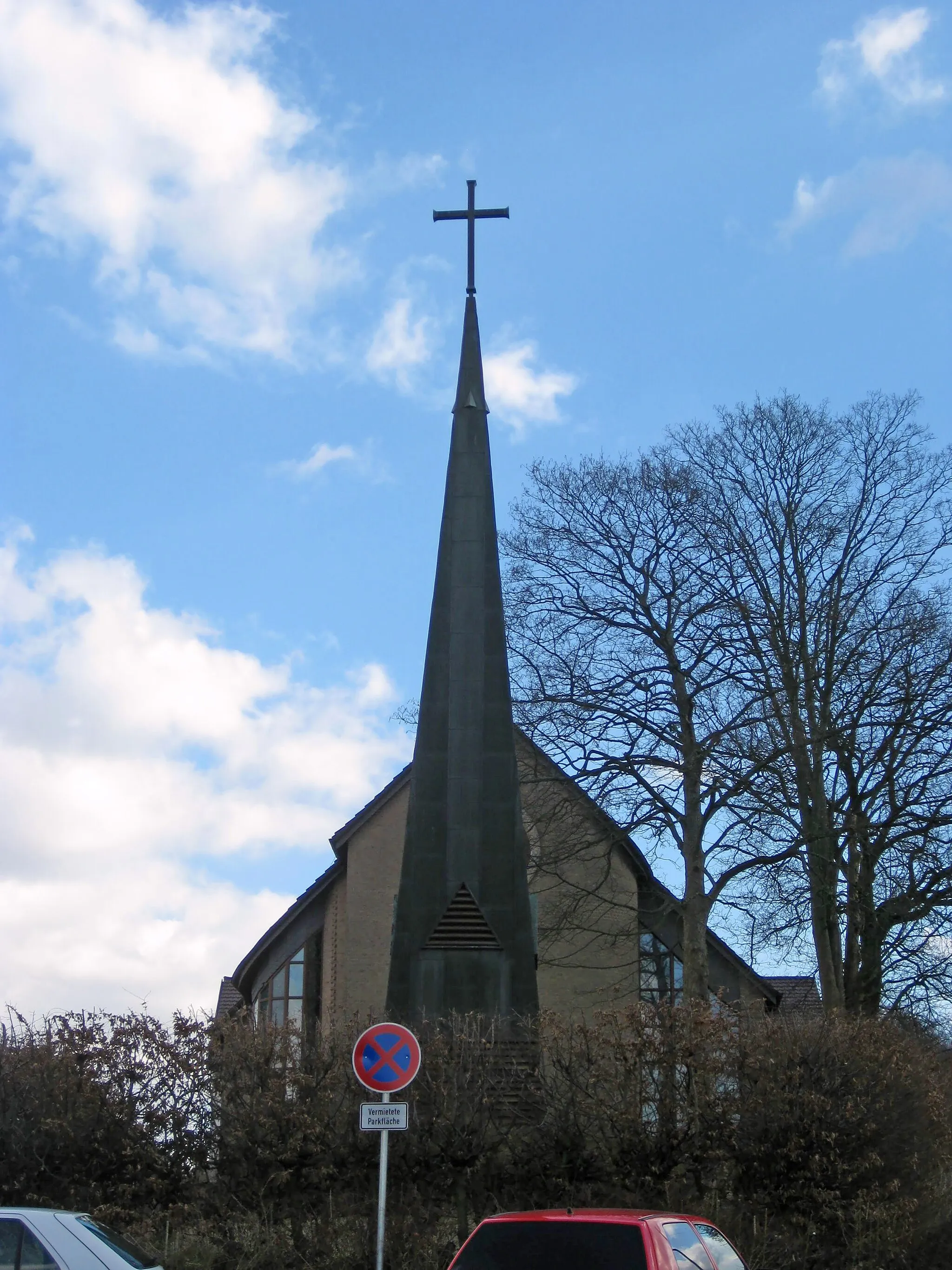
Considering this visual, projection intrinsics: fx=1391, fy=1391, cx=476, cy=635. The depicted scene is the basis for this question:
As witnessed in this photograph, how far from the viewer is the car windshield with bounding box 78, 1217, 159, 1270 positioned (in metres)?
8.82

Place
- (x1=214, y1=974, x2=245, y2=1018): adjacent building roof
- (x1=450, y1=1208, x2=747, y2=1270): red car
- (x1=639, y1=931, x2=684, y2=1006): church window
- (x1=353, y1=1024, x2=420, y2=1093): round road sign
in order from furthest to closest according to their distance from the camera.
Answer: (x1=214, y1=974, x2=245, y2=1018): adjacent building roof
(x1=639, y1=931, x2=684, y2=1006): church window
(x1=353, y1=1024, x2=420, y2=1093): round road sign
(x1=450, y1=1208, x2=747, y2=1270): red car

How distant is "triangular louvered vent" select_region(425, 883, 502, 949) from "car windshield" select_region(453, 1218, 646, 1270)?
698cm

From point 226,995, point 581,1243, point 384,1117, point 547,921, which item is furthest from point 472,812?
point 226,995

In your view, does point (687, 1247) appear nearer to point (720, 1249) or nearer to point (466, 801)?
point (720, 1249)

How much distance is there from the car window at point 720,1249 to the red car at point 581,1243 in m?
0.37

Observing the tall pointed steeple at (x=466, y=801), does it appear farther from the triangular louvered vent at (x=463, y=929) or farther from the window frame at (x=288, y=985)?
the window frame at (x=288, y=985)

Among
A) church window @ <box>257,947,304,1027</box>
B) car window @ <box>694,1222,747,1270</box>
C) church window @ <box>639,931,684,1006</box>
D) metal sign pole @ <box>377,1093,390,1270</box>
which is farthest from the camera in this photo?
church window @ <box>257,947,304,1027</box>

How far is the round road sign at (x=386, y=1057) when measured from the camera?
10852 mm

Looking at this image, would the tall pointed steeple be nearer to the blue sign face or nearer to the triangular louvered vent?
the triangular louvered vent

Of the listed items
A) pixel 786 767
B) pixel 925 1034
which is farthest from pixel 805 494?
pixel 925 1034

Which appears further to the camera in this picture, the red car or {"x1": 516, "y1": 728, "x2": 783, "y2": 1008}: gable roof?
{"x1": 516, "y1": 728, "x2": 783, "y2": 1008}: gable roof

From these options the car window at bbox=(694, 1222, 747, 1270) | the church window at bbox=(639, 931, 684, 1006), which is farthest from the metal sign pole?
the church window at bbox=(639, 931, 684, 1006)

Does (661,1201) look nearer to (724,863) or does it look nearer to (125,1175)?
(125,1175)

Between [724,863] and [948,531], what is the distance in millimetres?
7128
